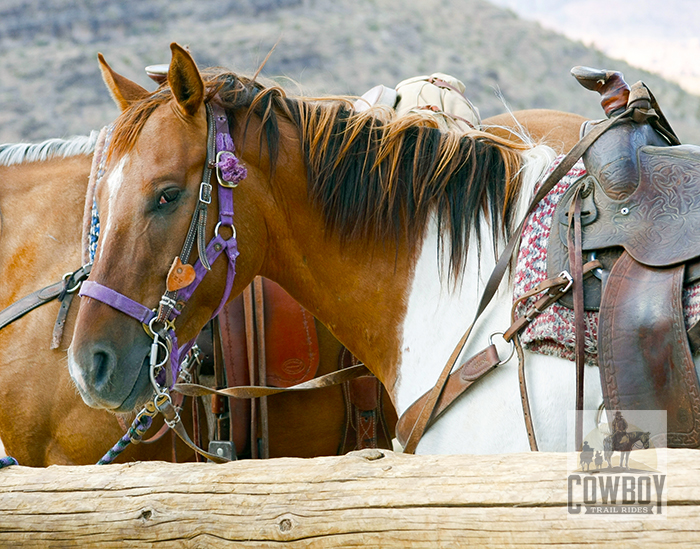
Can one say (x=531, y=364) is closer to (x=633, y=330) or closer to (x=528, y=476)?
(x=633, y=330)

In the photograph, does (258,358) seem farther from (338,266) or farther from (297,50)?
(297,50)

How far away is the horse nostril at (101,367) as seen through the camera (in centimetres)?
182

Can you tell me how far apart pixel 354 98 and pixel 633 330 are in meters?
1.28

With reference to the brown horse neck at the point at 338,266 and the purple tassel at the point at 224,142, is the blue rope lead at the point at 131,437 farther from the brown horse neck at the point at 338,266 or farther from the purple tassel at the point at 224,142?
the purple tassel at the point at 224,142

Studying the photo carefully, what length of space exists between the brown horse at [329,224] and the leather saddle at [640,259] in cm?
25

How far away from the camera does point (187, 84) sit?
189 centimetres

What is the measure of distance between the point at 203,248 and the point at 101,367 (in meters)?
0.47

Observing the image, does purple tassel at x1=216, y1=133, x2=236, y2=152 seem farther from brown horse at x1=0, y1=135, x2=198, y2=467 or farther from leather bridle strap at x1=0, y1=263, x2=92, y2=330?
brown horse at x1=0, y1=135, x2=198, y2=467

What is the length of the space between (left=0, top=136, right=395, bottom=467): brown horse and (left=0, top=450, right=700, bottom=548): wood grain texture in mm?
864

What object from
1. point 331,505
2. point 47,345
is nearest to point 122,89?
point 47,345

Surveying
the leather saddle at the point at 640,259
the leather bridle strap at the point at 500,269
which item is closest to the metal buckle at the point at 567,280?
the leather saddle at the point at 640,259

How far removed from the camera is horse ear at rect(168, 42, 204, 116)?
6.03ft

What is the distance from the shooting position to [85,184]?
278cm

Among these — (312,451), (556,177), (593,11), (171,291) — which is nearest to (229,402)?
(312,451)
